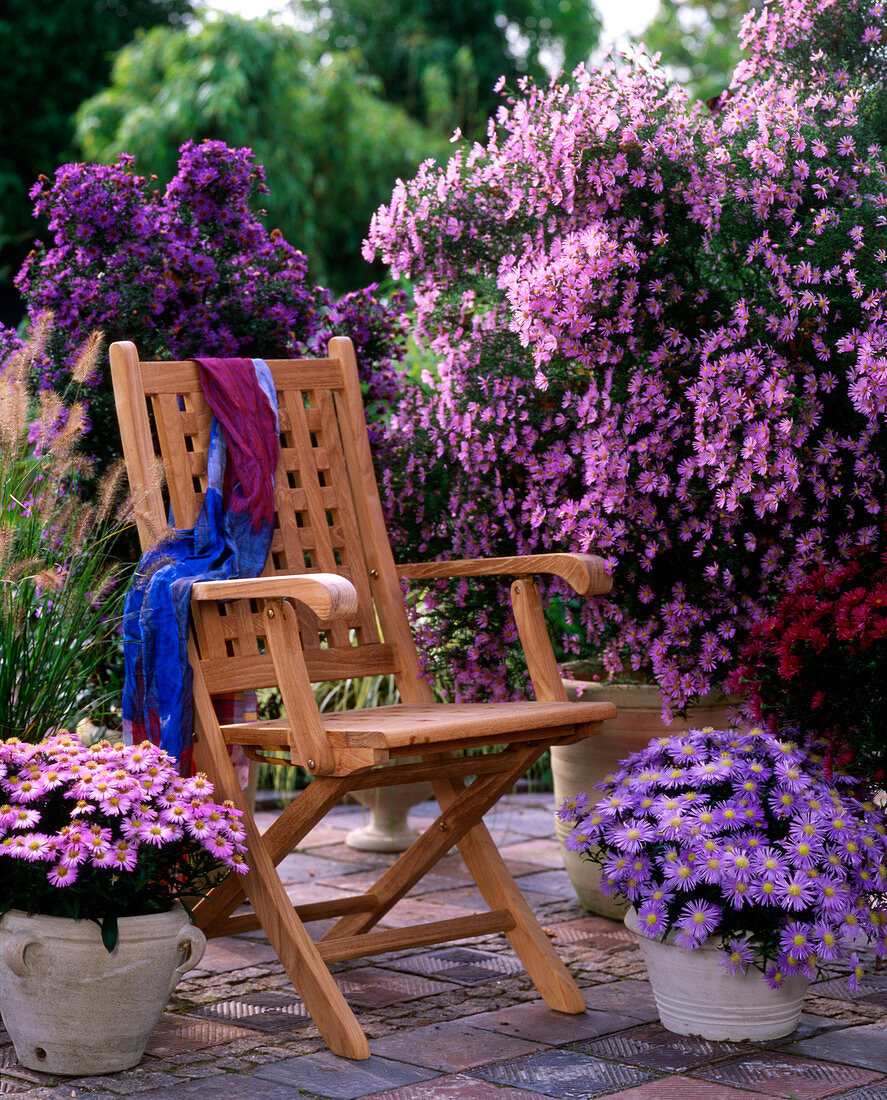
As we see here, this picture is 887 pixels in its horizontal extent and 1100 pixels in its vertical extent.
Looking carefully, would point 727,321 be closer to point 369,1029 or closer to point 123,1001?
point 369,1029

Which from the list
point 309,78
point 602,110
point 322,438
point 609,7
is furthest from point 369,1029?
point 609,7

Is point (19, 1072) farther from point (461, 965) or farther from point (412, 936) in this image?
point (461, 965)

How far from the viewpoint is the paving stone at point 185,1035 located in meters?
2.44

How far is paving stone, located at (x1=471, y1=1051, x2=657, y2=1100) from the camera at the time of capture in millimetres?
2209

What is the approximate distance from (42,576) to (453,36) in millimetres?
18534

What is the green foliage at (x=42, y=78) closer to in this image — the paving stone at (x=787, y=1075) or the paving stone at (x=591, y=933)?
the paving stone at (x=591, y=933)

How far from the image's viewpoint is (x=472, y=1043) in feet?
8.07

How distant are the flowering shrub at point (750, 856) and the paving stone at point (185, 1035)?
764 mm

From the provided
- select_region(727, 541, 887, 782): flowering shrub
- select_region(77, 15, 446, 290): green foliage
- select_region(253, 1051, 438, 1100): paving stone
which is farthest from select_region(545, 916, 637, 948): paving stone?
select_region(77, 15, 446, 290): green foliage

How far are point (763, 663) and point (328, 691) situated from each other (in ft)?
7.07

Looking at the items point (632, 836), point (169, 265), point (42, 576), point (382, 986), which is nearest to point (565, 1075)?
point (632, 836)

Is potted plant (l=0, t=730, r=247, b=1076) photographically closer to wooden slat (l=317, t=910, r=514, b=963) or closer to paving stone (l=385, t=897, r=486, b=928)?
wooden slat (l=317, t=910, r=514, b=963)

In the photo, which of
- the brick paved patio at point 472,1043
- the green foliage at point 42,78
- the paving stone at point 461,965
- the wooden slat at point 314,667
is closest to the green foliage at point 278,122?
the green foliage at point 42,78

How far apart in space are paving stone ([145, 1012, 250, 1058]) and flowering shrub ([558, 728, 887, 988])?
764mm
